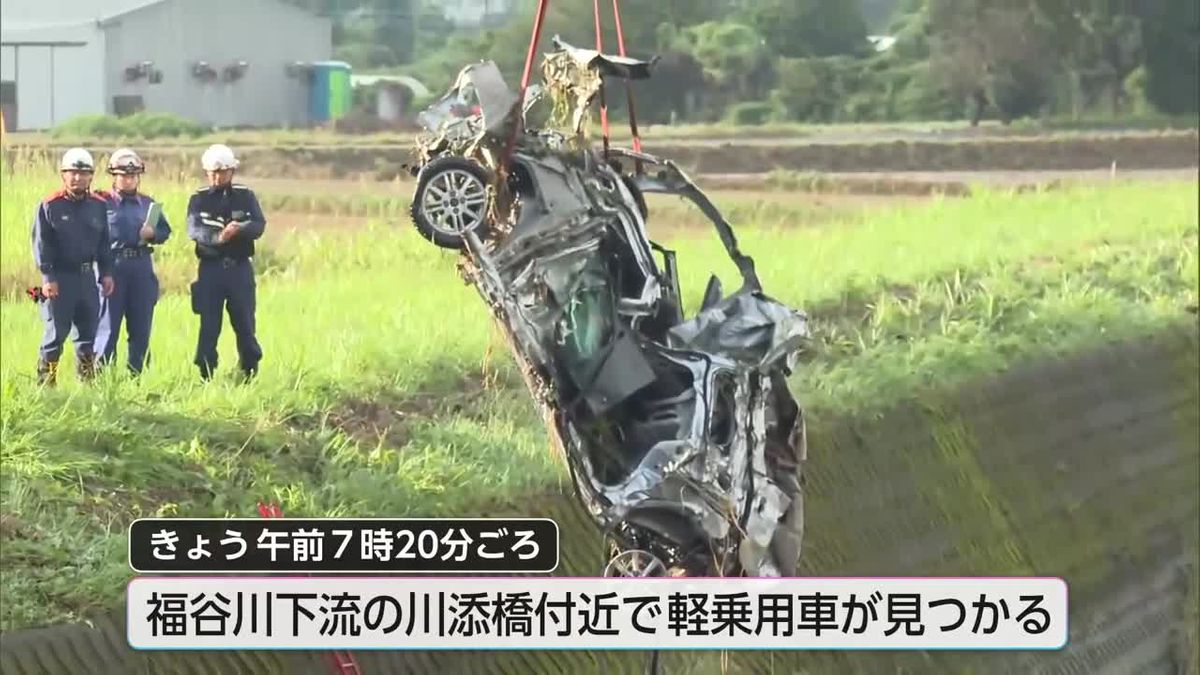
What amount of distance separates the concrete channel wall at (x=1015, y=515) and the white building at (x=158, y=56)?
742 millimetres

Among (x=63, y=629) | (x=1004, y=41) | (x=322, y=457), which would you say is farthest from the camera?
(x=1004, y=41)

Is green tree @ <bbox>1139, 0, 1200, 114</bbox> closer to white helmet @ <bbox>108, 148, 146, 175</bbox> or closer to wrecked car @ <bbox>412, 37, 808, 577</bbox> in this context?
wrecked car @ <bbox>412, 37, 808, 577</bbox>

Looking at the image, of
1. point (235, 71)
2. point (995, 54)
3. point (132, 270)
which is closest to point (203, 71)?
point (235, 71)

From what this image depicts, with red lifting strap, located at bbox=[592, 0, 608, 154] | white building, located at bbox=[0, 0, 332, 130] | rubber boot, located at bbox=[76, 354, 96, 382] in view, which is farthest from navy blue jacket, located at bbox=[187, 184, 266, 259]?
red lifting strap, located at bbox=[592, 0, 608, 154]

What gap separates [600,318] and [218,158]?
2.07ft

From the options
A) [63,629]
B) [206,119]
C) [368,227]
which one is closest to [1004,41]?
[368,227]

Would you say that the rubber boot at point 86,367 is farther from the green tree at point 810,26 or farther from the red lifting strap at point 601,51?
the green tree at point 810,26

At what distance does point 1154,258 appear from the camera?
2641 millimetres

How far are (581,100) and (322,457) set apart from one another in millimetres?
660

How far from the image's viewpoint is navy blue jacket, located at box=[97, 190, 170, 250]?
7.70 ft

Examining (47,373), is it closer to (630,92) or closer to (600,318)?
(600,318)

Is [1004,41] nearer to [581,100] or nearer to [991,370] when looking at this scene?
[991,370]
